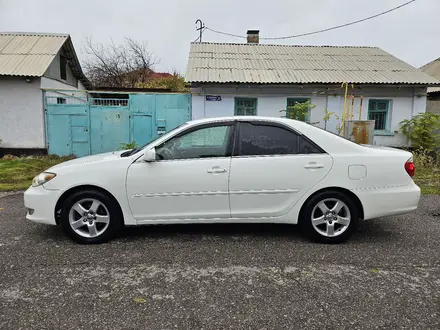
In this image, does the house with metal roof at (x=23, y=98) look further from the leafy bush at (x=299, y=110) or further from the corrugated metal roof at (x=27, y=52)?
the leafy bush at (x=299, y=110)

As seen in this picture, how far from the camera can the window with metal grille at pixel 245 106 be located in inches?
466

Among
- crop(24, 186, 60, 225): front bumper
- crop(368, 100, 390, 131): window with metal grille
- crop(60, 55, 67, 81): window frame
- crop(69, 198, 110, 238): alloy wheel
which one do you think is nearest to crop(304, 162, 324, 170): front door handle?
crop(69, 198, 110, 238): alloy wheel

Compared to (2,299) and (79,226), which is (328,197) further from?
(2,299)

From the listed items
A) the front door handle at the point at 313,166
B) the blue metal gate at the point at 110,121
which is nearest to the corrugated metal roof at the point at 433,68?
the blue metal gate at the point at 110,121

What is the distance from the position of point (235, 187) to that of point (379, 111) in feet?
34.0

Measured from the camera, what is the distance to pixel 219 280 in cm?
314

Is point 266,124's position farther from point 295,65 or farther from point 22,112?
point 22,112

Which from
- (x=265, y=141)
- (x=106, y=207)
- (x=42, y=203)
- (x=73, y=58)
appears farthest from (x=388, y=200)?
(x=73, y=58)

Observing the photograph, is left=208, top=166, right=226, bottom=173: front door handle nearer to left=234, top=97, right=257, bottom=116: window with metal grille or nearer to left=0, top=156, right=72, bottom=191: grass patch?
left=0, top=156, right=72, bottom=191: grass patch

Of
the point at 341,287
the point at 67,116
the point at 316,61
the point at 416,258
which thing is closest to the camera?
the point at 341,287

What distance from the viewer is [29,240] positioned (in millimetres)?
4148

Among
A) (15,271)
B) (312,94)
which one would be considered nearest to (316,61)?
(312,94)

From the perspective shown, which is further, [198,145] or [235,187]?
[198,145]

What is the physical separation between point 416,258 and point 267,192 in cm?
178
